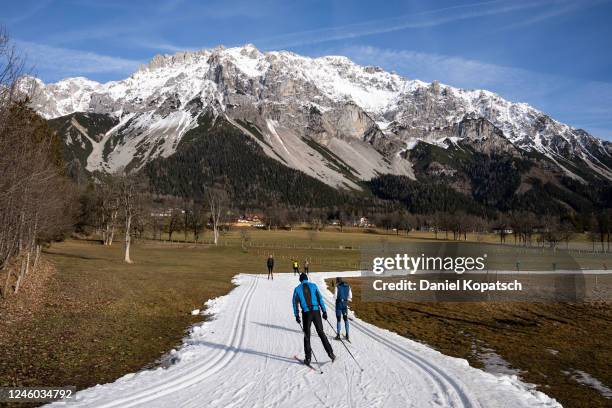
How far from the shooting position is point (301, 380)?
11656 mm

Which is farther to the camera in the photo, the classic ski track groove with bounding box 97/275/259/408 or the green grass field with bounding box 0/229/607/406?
the green grass field with bounding box 0/229/607/406

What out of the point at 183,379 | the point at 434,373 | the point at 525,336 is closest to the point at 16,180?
the point at 183,379

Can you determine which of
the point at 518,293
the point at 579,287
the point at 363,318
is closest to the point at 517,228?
the point at 579,287

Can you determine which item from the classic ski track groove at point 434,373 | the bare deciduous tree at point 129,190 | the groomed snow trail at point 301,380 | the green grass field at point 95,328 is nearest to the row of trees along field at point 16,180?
the green grass field at point 95,328

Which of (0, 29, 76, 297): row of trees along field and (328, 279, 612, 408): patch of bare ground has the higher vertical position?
(0, 29, 76, 297): row of trees along field

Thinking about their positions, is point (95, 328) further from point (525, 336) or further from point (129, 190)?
point (129, 190)

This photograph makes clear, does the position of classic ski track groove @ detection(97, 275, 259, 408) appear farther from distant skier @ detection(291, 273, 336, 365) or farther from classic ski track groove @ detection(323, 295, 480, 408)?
classic ski track groove @ detection(323, 295, 480, 408)

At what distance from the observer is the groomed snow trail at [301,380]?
10172 mm

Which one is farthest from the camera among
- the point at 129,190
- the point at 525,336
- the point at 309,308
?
the point at 129,190

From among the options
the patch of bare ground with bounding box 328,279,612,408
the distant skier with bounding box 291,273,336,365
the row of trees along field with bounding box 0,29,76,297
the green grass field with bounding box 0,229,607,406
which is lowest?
the patch of bare ground with bounding box 328,279,612,408

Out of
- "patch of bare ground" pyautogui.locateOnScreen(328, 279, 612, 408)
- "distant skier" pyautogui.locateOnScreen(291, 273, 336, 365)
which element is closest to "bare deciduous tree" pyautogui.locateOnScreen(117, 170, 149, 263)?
"patch of bare ground" pyautogui.locateOnScreen(328, 279, 612, 408)

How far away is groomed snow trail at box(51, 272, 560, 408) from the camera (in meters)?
10.2

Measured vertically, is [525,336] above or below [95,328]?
below

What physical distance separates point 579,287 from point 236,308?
37.8 meters
